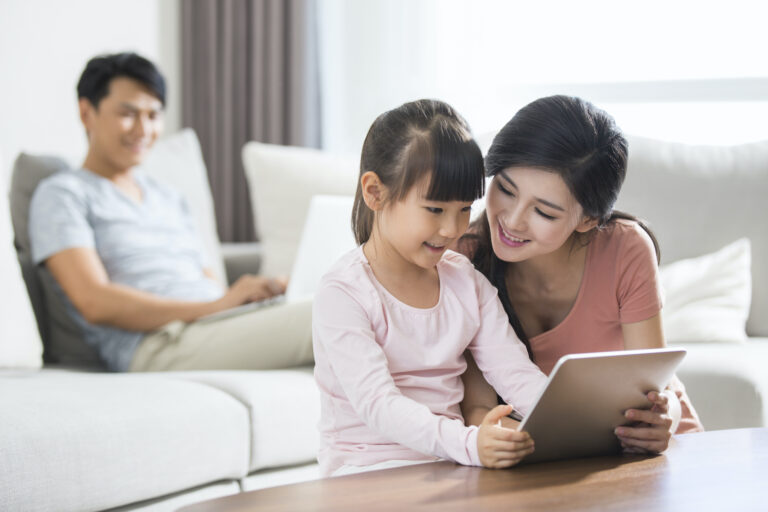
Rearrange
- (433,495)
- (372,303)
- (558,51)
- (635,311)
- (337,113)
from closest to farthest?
(433,495) < (372,303) < (635,311) < (558,51) < (337,113)

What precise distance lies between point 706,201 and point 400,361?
1.46 metres

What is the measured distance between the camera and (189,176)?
2723 millimetres

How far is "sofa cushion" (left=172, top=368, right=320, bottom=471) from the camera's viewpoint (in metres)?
1.69

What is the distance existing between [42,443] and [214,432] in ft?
1.11

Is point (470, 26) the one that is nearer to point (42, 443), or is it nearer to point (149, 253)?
point (149, 253)

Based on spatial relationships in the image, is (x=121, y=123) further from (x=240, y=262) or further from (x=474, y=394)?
(x=474, y=394)

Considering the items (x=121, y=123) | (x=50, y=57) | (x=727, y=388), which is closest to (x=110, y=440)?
(x=121, y=123)

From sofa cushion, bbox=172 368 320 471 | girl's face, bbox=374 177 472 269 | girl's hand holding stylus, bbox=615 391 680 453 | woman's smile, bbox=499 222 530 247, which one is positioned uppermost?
girl's face, bbox=374 177 472 269

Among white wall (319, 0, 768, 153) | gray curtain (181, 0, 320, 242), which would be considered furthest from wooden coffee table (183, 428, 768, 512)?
gray curtain (181, 0, 320, 242)

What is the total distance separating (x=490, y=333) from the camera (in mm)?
1195

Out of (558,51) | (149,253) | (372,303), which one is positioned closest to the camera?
(372,303)

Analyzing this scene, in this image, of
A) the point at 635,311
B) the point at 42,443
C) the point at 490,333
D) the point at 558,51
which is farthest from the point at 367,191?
the point at 558,51

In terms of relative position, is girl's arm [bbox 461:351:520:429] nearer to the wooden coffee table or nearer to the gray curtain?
the wooden coffee table

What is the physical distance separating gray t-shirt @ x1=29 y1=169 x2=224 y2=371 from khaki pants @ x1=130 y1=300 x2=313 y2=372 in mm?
66
